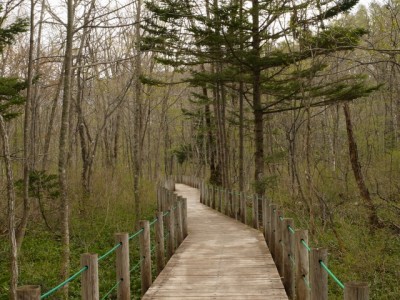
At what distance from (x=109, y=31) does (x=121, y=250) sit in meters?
16.4

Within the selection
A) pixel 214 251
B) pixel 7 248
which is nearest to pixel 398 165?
pixel 214 251

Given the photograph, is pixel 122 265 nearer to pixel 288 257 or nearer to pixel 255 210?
pixel 288 257

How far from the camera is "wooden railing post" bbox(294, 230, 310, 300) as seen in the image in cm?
582

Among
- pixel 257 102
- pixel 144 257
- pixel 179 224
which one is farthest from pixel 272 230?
pixel 257 102

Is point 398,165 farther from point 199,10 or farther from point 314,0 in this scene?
point 199,10

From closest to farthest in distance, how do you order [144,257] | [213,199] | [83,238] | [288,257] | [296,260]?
1. [296,260]
2. [144,257]
3. [288,257]
4. [83,238]
5. [213,199]

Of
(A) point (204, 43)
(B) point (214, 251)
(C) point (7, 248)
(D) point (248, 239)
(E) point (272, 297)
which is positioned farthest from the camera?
(A) point (204, 43)

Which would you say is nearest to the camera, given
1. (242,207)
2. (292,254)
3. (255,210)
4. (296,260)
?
(296,260)

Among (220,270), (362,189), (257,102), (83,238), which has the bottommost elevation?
(83,238)

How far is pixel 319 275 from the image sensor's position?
452 centimetres

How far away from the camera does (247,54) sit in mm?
13531

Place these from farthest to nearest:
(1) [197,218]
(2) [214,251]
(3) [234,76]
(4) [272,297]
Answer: (1) [197,218] → (3) [234,76] → (2) [214,251] → (4) [272,297]

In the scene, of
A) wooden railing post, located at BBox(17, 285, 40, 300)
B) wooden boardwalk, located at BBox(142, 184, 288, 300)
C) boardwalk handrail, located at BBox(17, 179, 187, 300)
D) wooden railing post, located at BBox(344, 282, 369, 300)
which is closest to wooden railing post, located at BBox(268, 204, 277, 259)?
wooden boardwalk, located at BBox(142, 184, 288, 300)

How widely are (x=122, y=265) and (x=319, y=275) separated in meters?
2.63
